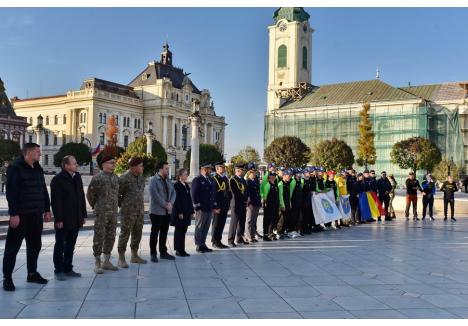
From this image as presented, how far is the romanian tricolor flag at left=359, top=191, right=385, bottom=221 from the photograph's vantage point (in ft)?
64.2

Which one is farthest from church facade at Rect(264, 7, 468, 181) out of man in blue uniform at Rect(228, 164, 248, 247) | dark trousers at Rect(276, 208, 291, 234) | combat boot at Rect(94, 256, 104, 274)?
combat boot at Rect(94, 256, 104, 274)

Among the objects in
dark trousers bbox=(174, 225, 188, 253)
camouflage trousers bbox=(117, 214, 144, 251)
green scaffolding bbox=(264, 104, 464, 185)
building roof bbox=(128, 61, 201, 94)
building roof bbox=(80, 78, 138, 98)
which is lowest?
dark trousers bbox=(174, 225, 188, 253)

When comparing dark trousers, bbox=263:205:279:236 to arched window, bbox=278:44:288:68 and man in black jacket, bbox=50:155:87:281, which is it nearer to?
man in black jacket, bbox=50:155:87:281

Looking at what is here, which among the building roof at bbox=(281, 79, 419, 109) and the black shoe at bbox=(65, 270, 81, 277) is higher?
the building roof at bbox=(281, 79, 419, 109)

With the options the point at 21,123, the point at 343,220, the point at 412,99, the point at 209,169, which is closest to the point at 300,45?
the point at 412,99

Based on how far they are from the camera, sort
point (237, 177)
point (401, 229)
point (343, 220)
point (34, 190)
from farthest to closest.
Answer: point (343, 220), point (401, 229), point (237, 177), point (34, 190)

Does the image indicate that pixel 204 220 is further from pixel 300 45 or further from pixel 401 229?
pixel 300 45

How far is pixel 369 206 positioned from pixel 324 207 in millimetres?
3572

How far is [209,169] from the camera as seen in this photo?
1184 cm

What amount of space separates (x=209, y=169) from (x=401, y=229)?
8047 mm

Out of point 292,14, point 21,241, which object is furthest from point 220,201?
point 292,14

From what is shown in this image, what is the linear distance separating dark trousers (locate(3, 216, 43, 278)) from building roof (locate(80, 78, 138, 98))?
94.2m

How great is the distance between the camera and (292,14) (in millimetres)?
107875
